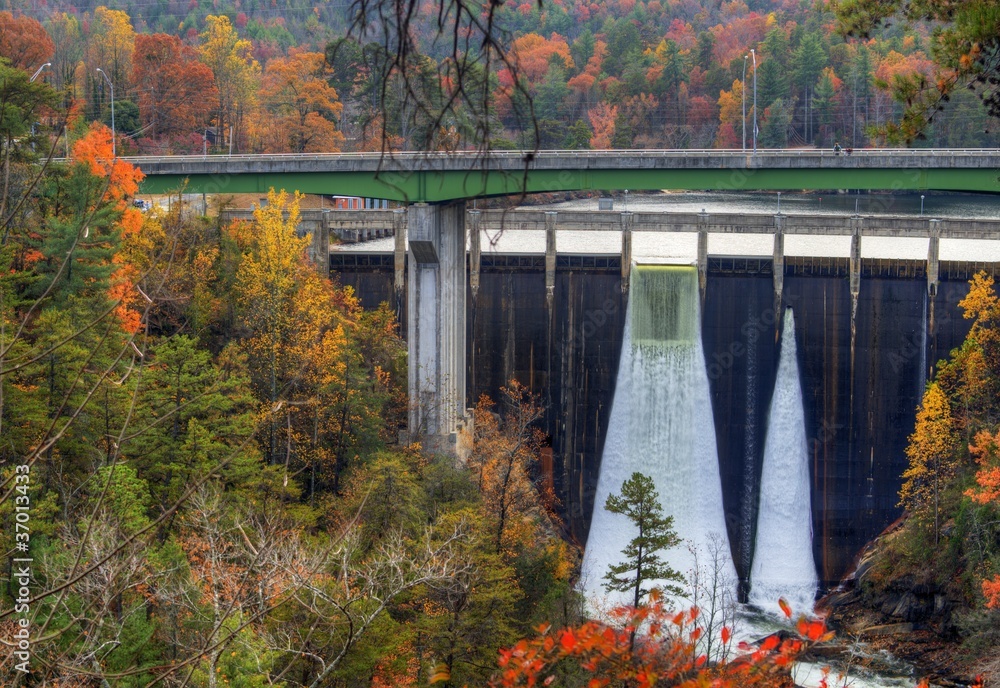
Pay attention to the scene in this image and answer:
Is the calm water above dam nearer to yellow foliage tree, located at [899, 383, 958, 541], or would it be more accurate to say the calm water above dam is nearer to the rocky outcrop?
yellow foliage tree, located at [899, 383, 958, 541]

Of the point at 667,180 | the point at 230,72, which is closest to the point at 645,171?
the point at 667,180

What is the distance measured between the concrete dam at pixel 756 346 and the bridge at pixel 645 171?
1.88 m

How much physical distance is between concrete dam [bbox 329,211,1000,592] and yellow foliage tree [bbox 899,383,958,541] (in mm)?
1181

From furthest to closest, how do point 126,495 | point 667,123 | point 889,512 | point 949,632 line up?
point 667,123
point 889,512
point 949,632
point 126,495

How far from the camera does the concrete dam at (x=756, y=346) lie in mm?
29672

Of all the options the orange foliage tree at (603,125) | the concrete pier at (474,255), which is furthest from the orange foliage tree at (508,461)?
the orange foliage tree at (603,125)

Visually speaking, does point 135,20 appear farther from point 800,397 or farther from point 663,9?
point 800,397

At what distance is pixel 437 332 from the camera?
29453 mm

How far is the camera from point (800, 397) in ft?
99.0

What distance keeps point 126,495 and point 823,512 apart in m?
18.0

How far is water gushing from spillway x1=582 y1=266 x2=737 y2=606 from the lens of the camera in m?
30.6

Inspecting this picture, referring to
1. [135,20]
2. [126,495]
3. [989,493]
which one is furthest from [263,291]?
[135,20]

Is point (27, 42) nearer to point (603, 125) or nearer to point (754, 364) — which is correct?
point (603, 125)

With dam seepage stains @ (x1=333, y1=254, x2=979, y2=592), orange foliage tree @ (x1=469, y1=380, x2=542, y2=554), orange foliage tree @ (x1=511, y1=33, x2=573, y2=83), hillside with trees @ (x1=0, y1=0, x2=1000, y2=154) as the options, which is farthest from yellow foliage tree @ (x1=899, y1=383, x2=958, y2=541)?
orange foliage tree @ (x1=511, y1=33, x2=573, y2=83)
